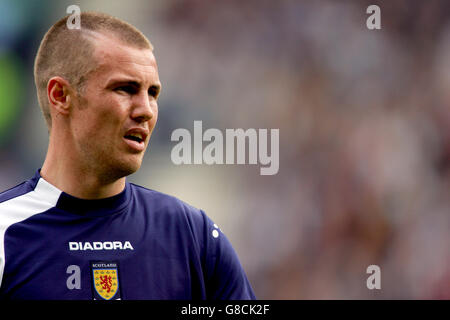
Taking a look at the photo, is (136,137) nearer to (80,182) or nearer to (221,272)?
(80,182)

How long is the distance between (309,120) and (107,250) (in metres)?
4.47

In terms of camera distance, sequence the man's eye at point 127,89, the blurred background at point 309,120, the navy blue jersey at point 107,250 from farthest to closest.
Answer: the blurred background at point 309,120 < the man's eye at point 127,89 < the navy blue jersey at point 107,250

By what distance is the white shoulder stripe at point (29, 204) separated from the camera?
2.38 m

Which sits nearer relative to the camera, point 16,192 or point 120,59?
point 120,59

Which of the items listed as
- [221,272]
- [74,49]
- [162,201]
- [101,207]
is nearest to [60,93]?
[74,49]

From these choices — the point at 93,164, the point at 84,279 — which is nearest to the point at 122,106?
the point at 93,164

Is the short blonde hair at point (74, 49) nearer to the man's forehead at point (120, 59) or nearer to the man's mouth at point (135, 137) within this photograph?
the man's forehead at point (120, 59)

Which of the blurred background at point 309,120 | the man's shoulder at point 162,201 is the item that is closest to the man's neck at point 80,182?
the man's shoulder at point 162,201

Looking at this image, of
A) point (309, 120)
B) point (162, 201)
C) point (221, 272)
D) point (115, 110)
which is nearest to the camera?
point (115, 110)

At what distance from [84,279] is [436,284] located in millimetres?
4704

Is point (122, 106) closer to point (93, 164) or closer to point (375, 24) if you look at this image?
point (93, 164)

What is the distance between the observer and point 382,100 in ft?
21.9

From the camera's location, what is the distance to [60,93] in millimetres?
2451

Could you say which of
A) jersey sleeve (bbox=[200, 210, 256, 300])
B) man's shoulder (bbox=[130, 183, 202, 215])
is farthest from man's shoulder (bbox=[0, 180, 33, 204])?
jersey sleeve (bbox=[200, 210, 256, 300])
